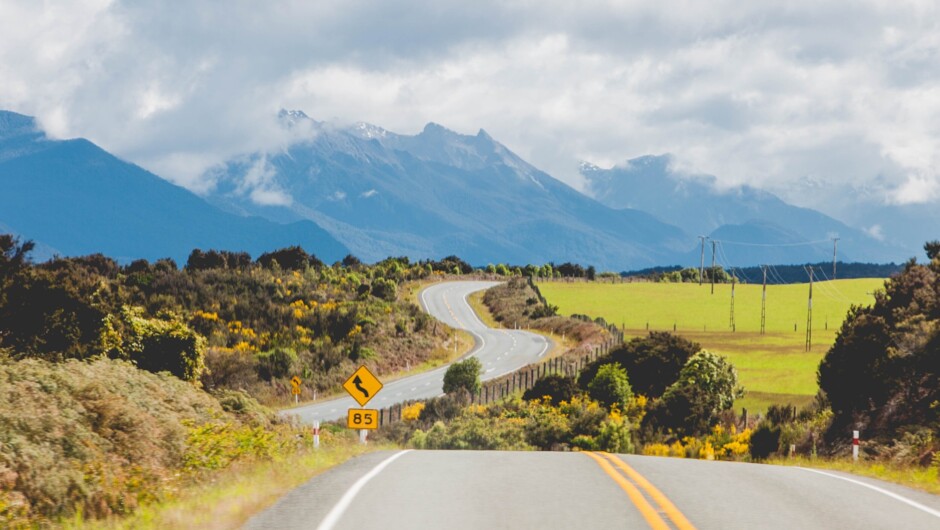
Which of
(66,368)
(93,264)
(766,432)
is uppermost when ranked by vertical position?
(93,264)

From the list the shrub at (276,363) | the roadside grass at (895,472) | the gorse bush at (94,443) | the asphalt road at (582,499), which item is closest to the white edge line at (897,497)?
the asphalt road at (582,499)

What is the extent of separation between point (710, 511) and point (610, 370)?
32798 mm

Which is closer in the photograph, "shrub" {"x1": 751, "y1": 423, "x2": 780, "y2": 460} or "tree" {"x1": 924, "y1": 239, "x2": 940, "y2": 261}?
"shrub" {"x1": 751, "y1": 423, "x2": 780, "y2": 460}

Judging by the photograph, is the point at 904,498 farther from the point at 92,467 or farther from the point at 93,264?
the point at 93,264

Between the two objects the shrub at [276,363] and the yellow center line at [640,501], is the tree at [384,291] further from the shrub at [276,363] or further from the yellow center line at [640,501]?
the yellow center line at [640,501]

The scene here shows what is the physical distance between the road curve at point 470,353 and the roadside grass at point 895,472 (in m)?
24.4

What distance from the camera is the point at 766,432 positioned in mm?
31703

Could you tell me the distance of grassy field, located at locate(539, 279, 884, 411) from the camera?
59062mm

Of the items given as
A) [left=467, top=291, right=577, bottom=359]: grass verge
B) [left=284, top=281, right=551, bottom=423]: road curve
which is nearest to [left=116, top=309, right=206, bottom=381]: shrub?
[left=284, top=281, right=551, bottom=423]: road curve

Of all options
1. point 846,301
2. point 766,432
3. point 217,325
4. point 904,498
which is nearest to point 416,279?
point 846,301

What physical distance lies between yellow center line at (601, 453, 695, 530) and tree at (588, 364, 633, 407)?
88.4ft

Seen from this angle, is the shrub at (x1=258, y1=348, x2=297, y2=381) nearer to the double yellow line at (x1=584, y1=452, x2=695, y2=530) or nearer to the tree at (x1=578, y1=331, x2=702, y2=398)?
the tree at (x1=578, y1=331, x2=702, y2=398)

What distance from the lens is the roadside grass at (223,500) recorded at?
970 cm

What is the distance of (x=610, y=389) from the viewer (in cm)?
4266
